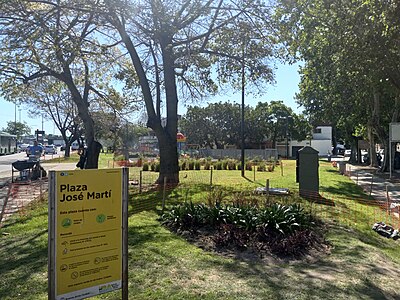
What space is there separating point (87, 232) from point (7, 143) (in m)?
59.6

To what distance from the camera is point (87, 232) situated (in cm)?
377

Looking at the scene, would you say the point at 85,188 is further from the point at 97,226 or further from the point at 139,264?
the point at 139,264

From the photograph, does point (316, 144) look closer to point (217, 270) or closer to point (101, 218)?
point (217, 270)

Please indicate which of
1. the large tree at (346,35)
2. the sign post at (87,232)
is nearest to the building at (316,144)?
the large tree at (346,35)

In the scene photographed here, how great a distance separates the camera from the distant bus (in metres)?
54.2

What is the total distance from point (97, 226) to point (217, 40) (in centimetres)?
1478

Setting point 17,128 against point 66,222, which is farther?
point 17,128

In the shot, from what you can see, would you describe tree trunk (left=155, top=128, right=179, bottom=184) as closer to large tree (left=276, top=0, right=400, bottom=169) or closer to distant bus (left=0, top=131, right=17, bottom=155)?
large tree (left=276, top=0, right=400, bottom=169)

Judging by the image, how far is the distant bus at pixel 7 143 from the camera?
54.2 metres

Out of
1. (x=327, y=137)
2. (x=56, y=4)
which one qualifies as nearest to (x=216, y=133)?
(x=327, y=137)

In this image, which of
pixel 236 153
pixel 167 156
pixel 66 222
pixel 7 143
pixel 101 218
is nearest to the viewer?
pixel 66 222

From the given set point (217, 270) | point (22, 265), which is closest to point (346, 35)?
point (217, 270)

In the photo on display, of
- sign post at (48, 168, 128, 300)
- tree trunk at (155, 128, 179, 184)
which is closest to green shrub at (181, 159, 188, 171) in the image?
tree trunk at (155, 128, 179, 184)

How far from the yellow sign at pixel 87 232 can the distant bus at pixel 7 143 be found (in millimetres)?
55740
